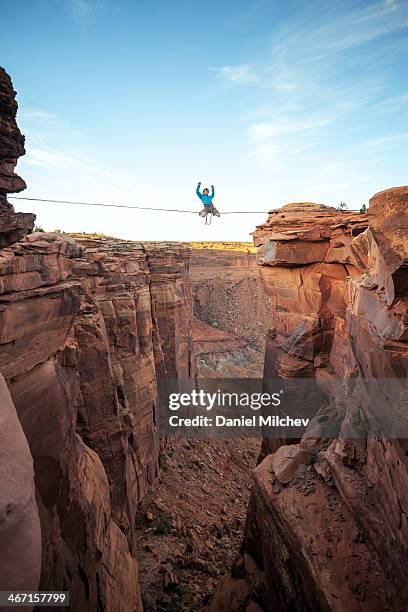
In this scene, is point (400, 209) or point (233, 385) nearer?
point (400, 209)

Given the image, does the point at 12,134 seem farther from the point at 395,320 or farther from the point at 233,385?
the point at 233,385

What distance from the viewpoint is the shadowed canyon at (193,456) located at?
19.6 ft

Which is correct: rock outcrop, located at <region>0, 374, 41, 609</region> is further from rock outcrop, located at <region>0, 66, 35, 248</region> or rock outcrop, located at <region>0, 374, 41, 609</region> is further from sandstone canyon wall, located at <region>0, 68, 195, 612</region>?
rock outcrop, located at <region>0, 66, 35, 248</region>

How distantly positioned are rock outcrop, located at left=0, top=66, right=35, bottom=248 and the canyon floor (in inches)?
465

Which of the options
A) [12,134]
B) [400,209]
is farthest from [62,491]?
[400,209]

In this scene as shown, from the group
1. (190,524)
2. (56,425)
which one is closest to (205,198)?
(56,425)

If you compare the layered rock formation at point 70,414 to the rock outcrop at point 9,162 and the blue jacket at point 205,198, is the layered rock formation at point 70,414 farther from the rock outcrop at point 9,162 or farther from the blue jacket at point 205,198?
the blue jacket at point 205,198

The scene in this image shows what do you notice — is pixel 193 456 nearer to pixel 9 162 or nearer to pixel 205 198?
pixel 205 198

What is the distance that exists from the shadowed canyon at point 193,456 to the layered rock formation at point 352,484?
0.04 metres

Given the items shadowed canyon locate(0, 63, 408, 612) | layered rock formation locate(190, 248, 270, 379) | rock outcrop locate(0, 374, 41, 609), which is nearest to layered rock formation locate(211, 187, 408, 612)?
shadowed canyon locate(0, 63, 408, 612)

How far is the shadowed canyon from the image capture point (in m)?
5.96

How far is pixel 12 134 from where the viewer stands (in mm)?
5281

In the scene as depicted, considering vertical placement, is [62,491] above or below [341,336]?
below

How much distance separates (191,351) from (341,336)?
14344 mm
